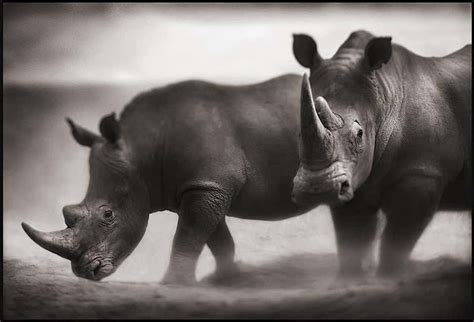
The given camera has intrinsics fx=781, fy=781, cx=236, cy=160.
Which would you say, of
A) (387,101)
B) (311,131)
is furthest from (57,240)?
(387,101)

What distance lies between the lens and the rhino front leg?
221 centimetres

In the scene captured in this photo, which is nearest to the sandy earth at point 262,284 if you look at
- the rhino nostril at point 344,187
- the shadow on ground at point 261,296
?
the shadow on ground at point 261,296

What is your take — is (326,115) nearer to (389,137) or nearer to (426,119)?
(389,137)

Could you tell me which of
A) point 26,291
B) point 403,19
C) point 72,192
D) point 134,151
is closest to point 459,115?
point 403,19

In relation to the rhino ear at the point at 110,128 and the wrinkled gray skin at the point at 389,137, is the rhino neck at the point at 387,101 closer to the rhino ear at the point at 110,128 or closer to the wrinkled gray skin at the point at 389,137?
the wrinkled gray skin at the point at 389,137

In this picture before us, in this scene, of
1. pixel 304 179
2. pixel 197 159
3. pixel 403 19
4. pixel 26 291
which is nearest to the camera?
pixel 304 179

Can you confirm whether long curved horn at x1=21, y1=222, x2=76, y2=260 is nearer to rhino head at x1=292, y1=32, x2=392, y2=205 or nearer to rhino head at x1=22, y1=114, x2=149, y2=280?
rhino head at x1=22, y1=114, x2=149, y2=280

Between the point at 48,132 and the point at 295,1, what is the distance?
0.85 m

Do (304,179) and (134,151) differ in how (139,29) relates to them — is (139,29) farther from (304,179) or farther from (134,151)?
(304,179)

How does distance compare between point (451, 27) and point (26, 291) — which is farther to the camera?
point (451, 27)

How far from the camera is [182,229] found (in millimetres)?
2230

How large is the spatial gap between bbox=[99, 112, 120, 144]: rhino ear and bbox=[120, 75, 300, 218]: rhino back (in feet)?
0.20

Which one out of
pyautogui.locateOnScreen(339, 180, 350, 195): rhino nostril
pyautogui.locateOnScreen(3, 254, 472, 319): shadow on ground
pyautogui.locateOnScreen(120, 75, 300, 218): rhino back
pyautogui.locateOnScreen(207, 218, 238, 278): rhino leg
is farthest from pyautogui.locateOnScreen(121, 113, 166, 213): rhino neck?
pyautogui.locateOnScreen(339, 180, 350, 195): rhino nostril

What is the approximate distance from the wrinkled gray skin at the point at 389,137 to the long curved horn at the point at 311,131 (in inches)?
0.9
